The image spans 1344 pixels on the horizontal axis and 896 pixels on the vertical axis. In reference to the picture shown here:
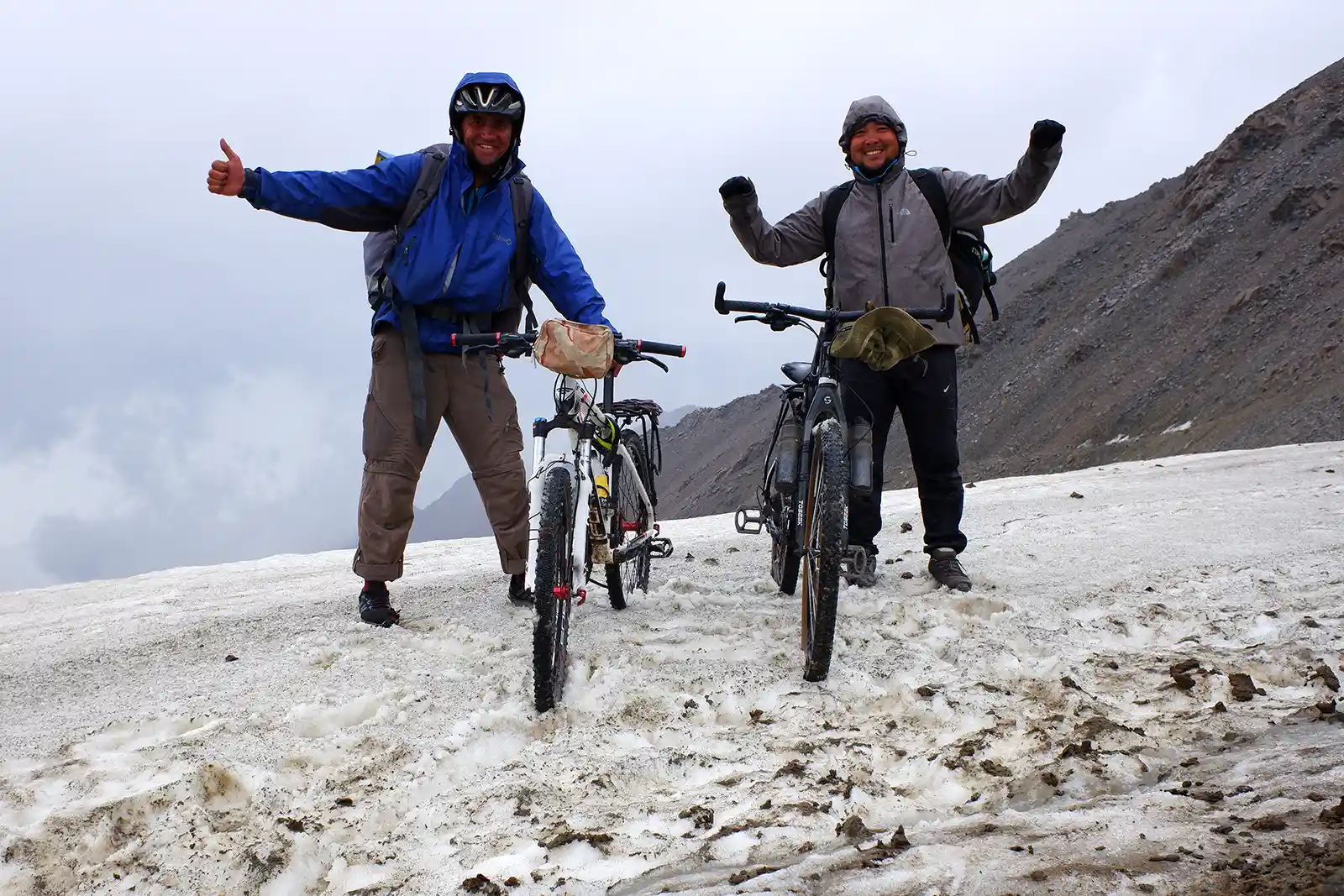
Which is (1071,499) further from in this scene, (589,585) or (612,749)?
(612,749)

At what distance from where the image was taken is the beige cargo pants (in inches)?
207

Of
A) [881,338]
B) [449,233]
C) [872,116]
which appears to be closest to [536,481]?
[449,233]

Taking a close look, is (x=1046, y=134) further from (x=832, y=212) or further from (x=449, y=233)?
(x=449, y=233)

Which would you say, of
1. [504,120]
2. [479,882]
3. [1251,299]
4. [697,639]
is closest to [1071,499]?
[697,639]

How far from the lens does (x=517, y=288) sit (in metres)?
5.43

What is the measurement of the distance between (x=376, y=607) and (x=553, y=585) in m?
1.76

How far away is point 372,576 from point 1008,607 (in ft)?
11.0

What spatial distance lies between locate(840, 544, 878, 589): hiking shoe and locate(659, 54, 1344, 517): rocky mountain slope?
64.5ft

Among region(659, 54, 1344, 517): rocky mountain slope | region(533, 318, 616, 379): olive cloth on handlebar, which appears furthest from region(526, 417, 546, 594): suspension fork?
region(659, 54, 1344, 517): rocky mountain slope

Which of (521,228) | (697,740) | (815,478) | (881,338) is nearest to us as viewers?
(697,740)

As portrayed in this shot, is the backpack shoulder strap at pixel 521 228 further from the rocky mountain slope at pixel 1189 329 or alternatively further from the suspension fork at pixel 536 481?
the rocky mountain slope at pixel 1189 329

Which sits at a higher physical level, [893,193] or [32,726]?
[893,193]

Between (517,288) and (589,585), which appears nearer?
(517,288)

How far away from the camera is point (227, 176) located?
15.4 feet
